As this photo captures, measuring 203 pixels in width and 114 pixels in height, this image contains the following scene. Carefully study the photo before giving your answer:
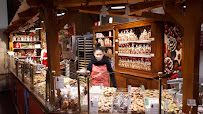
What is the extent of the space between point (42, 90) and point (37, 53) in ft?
20.2

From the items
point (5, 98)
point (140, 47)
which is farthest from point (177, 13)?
point (5, 98)

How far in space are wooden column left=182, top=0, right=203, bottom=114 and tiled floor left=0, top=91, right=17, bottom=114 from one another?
5037mm

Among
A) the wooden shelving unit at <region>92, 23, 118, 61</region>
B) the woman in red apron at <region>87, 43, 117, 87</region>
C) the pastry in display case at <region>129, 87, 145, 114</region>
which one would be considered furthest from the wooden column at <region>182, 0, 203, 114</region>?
the wooden shelving unit at <region>92, 23, 118, 61</region>

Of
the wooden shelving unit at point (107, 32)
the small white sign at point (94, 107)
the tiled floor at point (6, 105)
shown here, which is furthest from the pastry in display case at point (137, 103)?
the tiled floor at point (6, 105)

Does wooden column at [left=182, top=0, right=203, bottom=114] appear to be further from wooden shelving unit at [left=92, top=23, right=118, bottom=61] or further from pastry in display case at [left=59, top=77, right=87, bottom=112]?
wooden shelving unit at [left=92, top=23, right=118, bottom=61]

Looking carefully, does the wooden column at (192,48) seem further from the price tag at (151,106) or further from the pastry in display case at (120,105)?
the pastry in display case at (120,105)

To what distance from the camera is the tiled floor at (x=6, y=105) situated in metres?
5.06

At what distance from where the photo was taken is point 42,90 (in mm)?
2818

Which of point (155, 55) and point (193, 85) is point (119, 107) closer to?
point (193, 85)

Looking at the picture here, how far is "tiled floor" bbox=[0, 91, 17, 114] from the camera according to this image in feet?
16.6

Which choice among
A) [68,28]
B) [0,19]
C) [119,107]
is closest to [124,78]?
[119,107]

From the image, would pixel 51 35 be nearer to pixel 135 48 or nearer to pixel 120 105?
pixel 120 105

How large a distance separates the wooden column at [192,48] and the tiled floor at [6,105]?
504 centimetres

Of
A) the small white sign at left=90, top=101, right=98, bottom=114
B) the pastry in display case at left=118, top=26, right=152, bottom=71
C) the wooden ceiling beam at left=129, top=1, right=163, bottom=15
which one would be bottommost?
the small white sign at left=90, top=101, right=98, bottom=114
